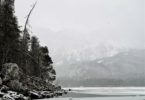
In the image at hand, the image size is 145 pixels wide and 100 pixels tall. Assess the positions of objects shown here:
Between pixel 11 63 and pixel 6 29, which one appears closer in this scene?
pixel 11 63

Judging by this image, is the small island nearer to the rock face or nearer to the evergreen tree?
the rock face

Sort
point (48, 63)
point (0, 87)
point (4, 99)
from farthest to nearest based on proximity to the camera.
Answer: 1. point (48, 63)
2. point (0, 87)
3. point (4, 99)

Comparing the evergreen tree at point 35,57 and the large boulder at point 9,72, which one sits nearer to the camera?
the large boulder at point 9,72

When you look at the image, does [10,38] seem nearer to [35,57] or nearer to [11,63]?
[11,63]

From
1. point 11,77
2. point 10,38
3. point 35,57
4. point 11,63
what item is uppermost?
point 35,57

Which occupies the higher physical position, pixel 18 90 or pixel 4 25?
pixel 4 25

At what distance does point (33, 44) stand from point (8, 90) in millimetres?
56963

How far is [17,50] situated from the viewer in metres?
69.4

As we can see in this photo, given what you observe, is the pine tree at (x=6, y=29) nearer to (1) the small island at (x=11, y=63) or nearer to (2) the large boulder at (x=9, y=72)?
(1) the small island at (x=11, y=63)

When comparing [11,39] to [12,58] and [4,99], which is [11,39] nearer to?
[12,58]

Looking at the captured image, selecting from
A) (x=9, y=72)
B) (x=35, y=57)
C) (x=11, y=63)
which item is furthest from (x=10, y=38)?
(x=35, y=57)

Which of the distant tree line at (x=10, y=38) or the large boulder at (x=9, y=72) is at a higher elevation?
the distant tree line at (x=10, y=38)

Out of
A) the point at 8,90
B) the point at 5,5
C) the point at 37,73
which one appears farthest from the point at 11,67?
the point at 37,73

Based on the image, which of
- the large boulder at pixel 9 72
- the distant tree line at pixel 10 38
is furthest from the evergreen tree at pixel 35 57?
the large boulder at pixel 9 72
